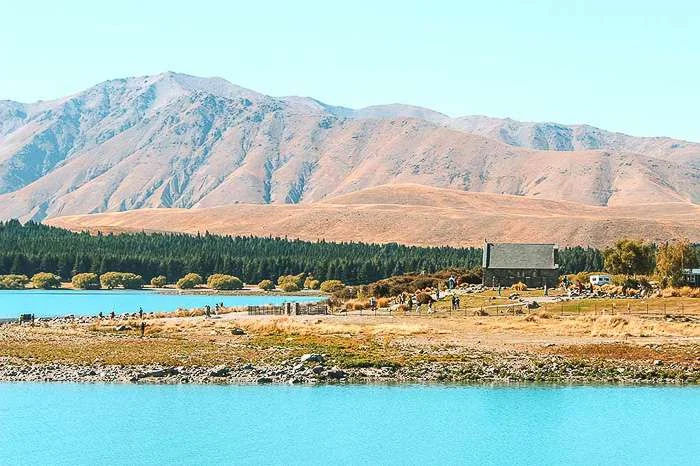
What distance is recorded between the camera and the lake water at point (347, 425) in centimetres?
3556

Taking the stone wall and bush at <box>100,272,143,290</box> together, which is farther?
bush at <box>100,272,143,290</box>

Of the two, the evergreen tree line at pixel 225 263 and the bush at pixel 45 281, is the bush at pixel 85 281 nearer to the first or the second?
the bush at pixel 45 281

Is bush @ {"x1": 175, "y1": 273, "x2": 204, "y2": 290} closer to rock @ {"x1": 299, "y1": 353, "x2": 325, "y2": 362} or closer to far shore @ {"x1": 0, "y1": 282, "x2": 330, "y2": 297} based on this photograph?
far shore @ {"x1": 0, "y1": 282, "x2": 330, "y2": 297}

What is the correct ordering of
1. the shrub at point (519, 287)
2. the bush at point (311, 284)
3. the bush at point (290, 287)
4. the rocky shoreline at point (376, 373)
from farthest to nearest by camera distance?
the bush at point (311, 284) < the bush at point (290, 287) < the shrub at point (519, 287) < the rocky shoreline at point (376, 373)

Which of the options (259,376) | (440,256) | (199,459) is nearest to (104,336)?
(259,376)

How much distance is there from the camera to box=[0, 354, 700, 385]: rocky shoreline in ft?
→ 154

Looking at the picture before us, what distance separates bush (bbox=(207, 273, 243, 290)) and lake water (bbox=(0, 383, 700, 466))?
114971mm

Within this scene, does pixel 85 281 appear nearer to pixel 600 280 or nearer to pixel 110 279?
pixel 110 279

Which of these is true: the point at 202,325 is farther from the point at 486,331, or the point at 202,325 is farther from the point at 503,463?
the point at 503,463

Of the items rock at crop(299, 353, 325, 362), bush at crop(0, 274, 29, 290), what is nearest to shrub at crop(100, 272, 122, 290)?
bush at crop(0, 274, 29, 290)

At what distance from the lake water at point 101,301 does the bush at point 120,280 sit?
5897 mm

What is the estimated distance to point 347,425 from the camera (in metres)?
39.8

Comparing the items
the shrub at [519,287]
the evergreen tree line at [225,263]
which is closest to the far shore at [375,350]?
the shrub at [519,287]

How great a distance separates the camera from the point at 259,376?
156ft
